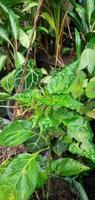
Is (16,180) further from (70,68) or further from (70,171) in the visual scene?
(70,68)

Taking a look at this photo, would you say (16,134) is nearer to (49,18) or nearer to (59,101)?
(59,101)

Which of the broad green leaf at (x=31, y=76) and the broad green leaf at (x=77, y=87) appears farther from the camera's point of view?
the broad green leaf at (x=31, y=76)

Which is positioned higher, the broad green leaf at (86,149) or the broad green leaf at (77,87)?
the broad green leaf at (77,87)

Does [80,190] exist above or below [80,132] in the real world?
below

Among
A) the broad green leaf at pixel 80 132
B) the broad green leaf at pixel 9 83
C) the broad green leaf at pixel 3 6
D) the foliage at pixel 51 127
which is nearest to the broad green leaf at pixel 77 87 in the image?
the foliage at pixel 51 127

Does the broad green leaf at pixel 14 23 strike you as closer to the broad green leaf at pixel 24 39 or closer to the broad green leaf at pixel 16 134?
the broad green leaf at pixel 24 39

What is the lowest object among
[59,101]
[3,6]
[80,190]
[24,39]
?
[80,190]

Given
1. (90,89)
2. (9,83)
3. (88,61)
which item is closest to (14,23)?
(9,83)

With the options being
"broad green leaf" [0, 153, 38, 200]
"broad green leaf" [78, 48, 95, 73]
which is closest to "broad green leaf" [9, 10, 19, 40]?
"broad green leaf" [78, 48, 95, 73]
